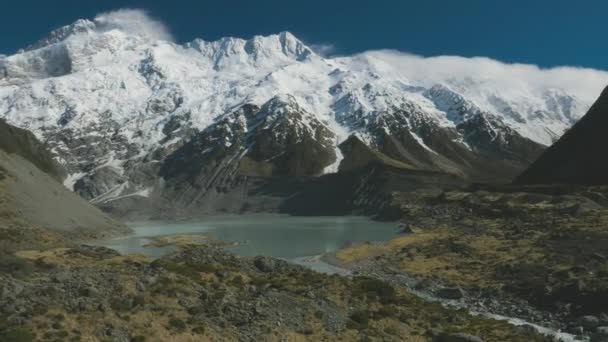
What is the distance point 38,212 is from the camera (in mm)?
113688

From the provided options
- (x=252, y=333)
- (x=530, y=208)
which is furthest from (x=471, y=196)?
(x=252, y=333)

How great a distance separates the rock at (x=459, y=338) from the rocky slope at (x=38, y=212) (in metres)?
72.1

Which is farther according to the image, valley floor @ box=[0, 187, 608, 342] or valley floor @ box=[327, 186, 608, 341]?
valley floor @ box=[327, 186, 608, 341]

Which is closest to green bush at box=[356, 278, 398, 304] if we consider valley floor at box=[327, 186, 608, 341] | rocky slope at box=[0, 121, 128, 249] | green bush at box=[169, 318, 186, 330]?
valley floor at box=[327, 186, 608, 341]

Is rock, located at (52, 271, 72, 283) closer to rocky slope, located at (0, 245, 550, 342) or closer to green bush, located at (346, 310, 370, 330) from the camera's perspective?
rocky slope, located at (0, 245, 550, 342)

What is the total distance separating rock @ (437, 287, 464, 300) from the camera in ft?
167

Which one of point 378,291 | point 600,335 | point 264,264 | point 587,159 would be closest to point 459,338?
point 600,335

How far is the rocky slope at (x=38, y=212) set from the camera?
98.2 metres

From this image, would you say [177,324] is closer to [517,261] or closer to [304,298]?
[304,298]

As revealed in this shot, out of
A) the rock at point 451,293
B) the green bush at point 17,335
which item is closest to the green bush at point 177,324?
the green bush at point 17,335

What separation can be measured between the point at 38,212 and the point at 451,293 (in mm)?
91858

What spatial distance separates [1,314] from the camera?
2539 centimetres

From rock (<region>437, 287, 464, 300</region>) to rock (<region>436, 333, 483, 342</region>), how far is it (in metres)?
19.3

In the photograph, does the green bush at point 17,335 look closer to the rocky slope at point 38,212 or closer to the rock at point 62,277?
the rock at point 62,277
